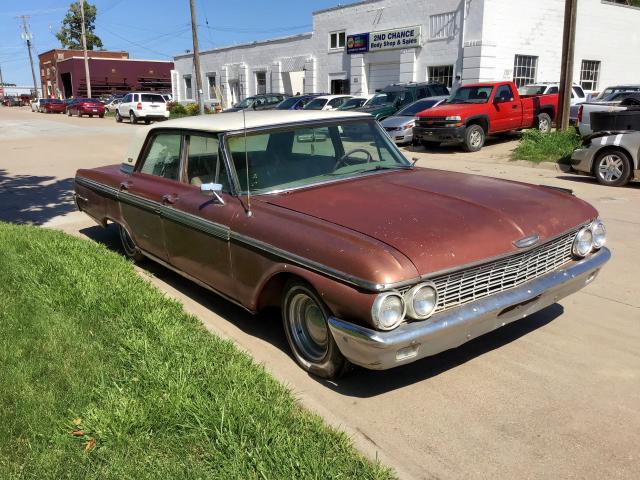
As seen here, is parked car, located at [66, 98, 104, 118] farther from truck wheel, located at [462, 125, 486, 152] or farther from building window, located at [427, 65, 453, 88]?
truck wheel, located at [462, 125, 486, 152]

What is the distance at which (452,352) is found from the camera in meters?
3.86

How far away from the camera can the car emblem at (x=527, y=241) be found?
3.29m

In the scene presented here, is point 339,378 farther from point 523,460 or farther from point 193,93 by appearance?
point 193,93

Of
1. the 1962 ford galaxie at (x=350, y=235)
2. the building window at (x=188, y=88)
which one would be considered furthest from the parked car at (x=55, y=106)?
the 1962 ford galaxie at (x=350, y=235)

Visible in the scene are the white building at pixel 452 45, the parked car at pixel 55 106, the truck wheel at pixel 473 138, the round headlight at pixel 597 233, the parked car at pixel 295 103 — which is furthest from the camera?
the parked car at pixel 55 106

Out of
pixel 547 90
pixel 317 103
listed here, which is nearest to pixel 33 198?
pixel 317 103

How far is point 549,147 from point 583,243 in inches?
440

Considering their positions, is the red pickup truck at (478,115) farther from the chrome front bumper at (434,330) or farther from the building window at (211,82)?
the building window at (211,82)

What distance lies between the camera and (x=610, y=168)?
10.2 metres

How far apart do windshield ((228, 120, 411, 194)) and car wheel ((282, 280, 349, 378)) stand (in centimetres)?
89

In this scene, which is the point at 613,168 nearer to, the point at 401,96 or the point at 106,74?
the point at 401,96

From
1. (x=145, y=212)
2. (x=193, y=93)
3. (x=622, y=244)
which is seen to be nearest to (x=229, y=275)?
(x=145, y=212)

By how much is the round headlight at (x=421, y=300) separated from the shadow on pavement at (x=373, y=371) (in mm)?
687

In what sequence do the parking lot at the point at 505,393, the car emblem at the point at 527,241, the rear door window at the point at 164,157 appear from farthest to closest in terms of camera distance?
the rear door window at the point at 164,157 < the car emblem at the point at 527,241 < the parking lot at the point at 505,393
